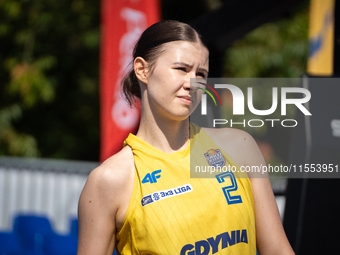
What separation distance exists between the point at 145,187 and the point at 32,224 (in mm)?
3595

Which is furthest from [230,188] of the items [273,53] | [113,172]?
[273,53]

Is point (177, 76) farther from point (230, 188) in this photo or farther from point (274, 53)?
point (274, 53)

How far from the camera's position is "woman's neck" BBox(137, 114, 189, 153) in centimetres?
126

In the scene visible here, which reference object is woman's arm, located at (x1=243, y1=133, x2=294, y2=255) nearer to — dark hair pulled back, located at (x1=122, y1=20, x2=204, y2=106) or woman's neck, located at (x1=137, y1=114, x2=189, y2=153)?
woman's neck, located at (x1=137, y1=114, x2=189, y2=153)

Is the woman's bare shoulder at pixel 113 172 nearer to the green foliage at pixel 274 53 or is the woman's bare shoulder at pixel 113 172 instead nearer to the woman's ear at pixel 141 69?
the woman's ear at pixel 141 69

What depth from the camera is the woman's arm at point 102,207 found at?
1158 mm

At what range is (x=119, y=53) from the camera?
3598 millimetres

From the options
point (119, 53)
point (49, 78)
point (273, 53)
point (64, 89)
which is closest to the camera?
point (119, 53)

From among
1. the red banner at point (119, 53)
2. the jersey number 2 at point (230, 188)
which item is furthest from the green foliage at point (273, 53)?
the jersey number 2 at point (230, 188)

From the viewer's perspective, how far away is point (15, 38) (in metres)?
7.43

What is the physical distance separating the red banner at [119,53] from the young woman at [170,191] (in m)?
2.26

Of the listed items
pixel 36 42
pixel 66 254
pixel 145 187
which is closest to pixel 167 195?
pixel 145 187

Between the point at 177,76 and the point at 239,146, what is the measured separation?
337mm

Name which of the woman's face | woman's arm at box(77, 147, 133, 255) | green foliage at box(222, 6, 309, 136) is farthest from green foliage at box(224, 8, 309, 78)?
woman's arm at box(77, 147, 133, 255)
